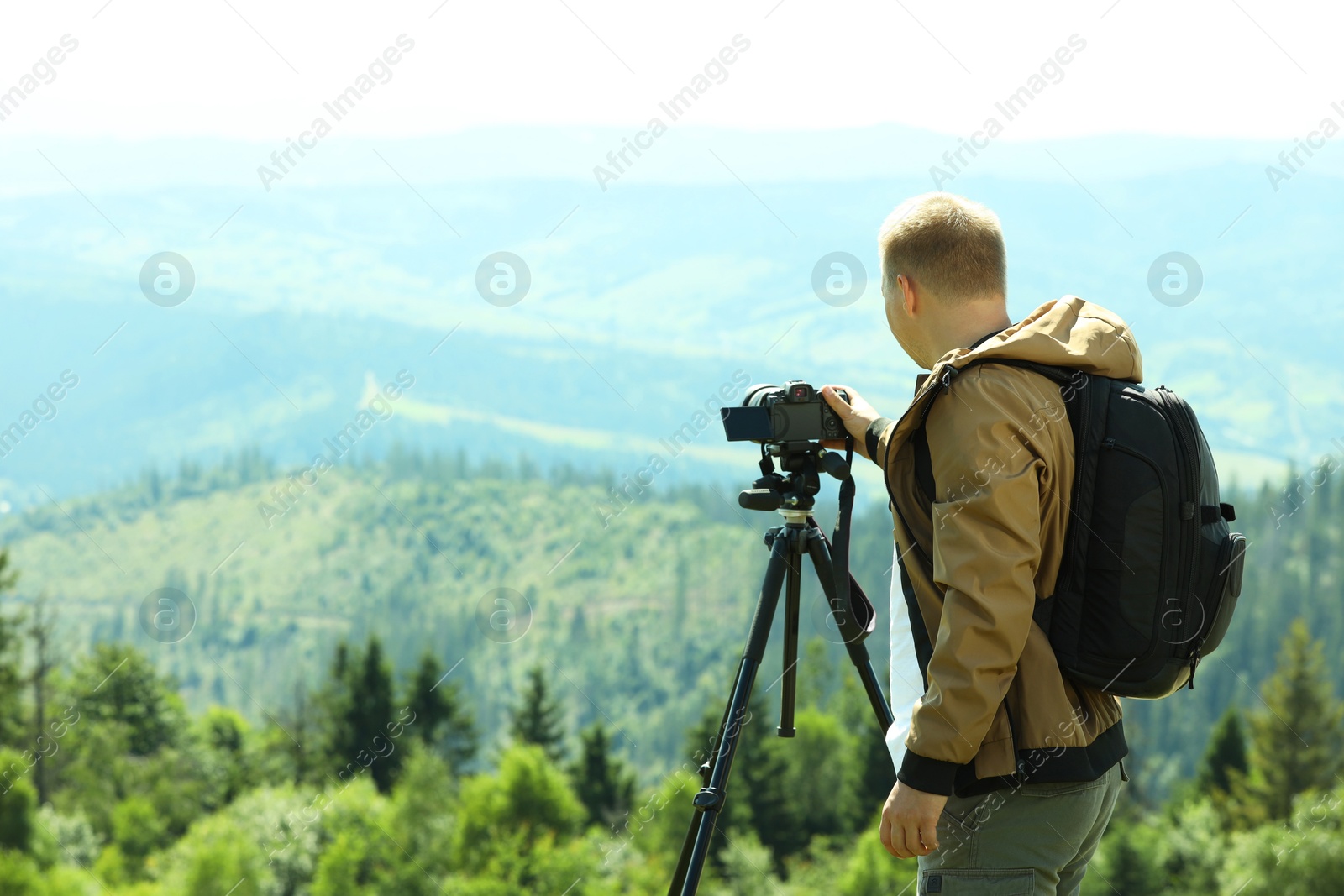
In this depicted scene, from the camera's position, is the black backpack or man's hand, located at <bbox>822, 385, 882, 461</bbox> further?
man's hand, located at <bbox>822, 385, 882, 461</bbox>

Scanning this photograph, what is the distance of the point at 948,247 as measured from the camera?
219 centimetres

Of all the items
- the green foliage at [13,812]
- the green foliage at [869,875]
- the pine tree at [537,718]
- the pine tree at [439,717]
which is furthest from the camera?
the pine tree at [537,718]

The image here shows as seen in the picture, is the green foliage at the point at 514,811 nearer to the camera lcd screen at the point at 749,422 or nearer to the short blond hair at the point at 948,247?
the camera lcd screen at the point at 749,422

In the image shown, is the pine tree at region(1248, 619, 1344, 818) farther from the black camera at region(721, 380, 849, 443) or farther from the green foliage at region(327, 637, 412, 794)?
the black camera at region(721, 380, 849, 443)

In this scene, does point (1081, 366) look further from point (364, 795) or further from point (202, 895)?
point (364, 795)

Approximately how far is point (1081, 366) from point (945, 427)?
0.28 meters

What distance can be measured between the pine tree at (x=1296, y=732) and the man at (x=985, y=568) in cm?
4937

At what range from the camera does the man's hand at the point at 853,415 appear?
2725mm

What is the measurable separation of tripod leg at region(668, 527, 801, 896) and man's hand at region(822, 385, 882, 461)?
0.35 meters

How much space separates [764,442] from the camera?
2.85m

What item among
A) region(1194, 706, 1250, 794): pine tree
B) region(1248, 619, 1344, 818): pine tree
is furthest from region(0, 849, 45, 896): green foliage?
region(1194, 706, 1250, 794): pine tree

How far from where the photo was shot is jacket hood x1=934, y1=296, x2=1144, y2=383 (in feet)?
6.76

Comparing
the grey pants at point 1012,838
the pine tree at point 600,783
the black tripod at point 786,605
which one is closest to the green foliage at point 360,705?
the pine tree at point 600,783

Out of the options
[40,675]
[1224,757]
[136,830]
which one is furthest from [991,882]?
[136,830]
